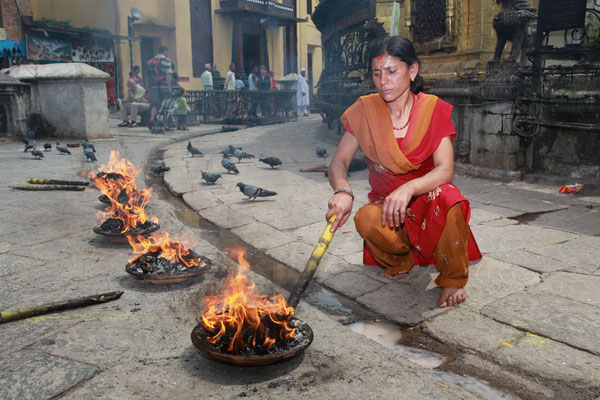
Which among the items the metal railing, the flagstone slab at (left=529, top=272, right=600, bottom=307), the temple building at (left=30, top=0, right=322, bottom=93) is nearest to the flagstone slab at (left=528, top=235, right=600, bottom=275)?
the flagstone slab at (left=529, top=272, right=600, bottom=307)

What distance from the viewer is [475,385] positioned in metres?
2.33

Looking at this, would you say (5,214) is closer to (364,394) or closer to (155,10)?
(364,394)

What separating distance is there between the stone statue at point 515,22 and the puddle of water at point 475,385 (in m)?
5.57

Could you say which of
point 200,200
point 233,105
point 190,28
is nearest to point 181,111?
point 233,105

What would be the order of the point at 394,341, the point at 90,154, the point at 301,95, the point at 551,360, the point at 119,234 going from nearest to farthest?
the point at 551,360 < the point at 394,341 < the point at 119,234 < the point at 90,154 < the point at 301,95

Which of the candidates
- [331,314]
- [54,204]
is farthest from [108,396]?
[54,204]

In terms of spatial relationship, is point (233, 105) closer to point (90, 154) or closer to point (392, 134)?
point (90, 154)

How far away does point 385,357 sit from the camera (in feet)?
7.98

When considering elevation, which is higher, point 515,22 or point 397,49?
point 515,22

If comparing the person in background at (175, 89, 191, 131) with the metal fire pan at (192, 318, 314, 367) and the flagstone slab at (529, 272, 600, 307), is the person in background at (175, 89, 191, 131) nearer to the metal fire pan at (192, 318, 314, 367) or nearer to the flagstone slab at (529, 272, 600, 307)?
the flagstone slab at (529, 272, 600, 307)

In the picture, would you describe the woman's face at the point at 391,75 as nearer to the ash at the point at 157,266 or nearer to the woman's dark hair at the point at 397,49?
the woman's dark hair at the point at 397,49

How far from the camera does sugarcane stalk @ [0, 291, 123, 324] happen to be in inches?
109

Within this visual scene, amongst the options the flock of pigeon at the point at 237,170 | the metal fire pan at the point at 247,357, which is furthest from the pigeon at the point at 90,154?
the metal fire pan at the point at 247,357

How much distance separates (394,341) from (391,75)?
1.60 metres
